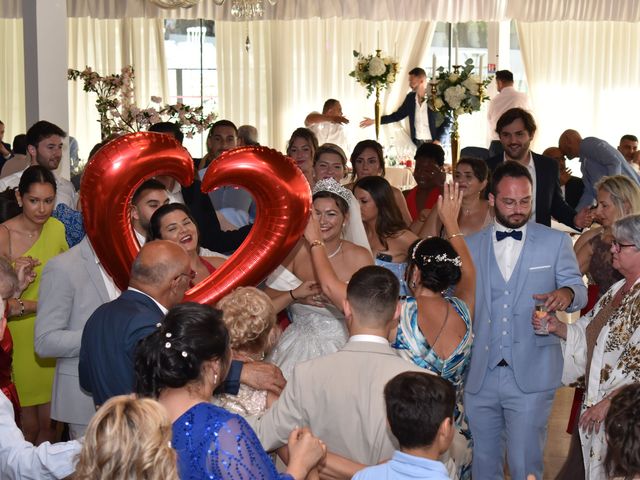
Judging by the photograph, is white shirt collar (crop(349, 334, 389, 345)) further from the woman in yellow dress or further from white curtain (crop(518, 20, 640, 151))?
white curtain (crop(518, 20, 640, 151))

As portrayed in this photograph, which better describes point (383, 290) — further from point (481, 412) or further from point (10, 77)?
point (10, 77)

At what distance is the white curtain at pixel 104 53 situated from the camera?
494 inches

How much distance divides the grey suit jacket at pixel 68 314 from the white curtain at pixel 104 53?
8.76 m

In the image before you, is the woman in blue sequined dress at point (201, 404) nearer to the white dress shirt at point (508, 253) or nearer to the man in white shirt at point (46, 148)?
the white dress shirt at point (508, 253)

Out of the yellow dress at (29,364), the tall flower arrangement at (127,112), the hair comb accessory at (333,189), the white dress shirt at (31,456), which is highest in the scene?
the tall flower arrangement at (127,112)

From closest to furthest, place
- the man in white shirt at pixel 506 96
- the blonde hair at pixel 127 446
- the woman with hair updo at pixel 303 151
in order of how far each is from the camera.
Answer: the blonde hair at pixel 127 446
the woman with hair updo at pixel 303 151
the man in white shirt at pixel 506 96

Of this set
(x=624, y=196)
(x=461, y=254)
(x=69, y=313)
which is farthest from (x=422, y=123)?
(x=69, y=313)

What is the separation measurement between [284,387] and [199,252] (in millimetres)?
1576

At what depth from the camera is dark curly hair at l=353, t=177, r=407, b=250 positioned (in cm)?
542

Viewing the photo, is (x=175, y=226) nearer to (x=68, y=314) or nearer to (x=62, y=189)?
(x=68, y=314)

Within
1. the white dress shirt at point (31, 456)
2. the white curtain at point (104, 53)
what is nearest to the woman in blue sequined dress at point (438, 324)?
the white dress shirt at point (31, 456)

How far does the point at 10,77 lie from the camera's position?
502 inches

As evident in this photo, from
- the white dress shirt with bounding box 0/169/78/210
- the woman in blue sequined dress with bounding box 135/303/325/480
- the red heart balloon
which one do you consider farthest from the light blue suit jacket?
the white dress shirt with bounding box 0/169/78/210

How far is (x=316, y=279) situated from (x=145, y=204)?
0.85 meters
